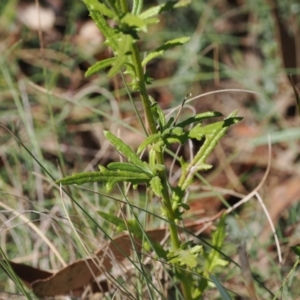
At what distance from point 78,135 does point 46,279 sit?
1.07 metres

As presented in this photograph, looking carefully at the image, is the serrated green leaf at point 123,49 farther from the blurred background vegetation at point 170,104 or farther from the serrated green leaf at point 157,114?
the blurred background vegetation at point 170,104

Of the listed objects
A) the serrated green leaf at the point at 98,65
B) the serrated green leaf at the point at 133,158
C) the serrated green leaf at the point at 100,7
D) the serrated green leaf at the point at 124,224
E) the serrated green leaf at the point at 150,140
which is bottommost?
the serrated green leaf at the point at 124,224

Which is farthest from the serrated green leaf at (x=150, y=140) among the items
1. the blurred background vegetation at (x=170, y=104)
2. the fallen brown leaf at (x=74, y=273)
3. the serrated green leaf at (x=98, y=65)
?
the blurred background vegetation at (x=170, y=104)

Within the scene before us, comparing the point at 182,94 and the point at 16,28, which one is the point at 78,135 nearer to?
the point at 182,94

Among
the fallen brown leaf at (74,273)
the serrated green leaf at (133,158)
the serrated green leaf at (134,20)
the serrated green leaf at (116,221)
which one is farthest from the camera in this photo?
the fallen brown leaf at (74,273)

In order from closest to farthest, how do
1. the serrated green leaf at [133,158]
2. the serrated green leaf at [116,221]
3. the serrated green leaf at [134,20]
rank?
the serrated green leaf at [134,20]
the serrated green leaf at [133,158]
the serrated green leaf at [116,221]

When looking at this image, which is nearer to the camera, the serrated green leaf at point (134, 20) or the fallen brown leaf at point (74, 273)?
the serrated green leaf at point (134, 20)

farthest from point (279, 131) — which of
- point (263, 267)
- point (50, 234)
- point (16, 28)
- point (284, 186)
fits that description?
point (16, 28)

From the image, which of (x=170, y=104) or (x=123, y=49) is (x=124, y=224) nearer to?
(x=123, y=49)

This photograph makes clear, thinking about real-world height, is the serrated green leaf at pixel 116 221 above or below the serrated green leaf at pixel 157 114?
below

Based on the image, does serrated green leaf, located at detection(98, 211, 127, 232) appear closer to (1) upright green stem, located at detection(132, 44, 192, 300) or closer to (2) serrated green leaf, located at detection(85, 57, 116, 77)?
(1) upright green stem, located at detection(132, 44, 192, 300)

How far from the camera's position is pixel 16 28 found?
2934mm

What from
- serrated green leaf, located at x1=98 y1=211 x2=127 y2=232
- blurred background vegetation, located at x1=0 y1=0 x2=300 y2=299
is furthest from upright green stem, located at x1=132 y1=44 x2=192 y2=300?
blurred background vegetation, located at x1=0 y1=0 x2=300 y2=299

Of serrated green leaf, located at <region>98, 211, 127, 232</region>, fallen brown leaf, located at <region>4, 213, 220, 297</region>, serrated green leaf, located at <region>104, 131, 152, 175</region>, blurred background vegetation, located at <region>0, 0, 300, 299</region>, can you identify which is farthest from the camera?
blurred background vegetation, located at <region>0, 0, 300, 299</region>
